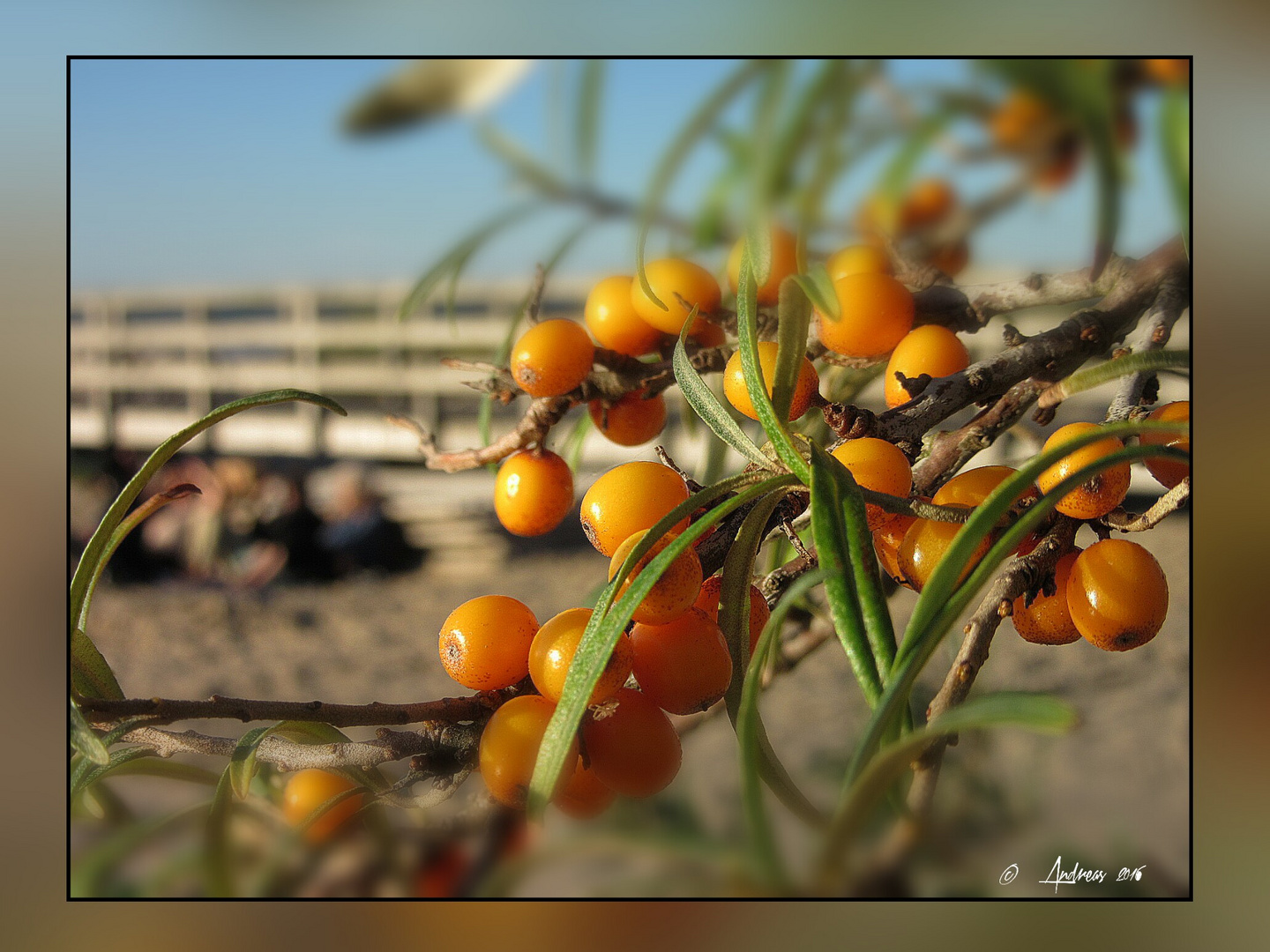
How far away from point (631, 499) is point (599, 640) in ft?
0.26

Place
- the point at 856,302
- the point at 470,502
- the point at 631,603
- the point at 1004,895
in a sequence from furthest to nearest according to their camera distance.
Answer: the point at 470,502, the point at 1004,895, the point at 856,302, the point at 631,603

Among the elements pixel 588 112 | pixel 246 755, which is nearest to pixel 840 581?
pixel 246 755

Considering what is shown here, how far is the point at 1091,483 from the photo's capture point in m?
0.40

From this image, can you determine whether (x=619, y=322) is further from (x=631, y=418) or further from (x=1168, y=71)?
(x=1168, y=71)

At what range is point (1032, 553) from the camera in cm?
41

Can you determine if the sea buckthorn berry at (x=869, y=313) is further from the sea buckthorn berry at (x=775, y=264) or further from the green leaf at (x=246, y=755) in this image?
the green leaf at (x=246, y=755)

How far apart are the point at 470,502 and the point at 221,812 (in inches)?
42.9

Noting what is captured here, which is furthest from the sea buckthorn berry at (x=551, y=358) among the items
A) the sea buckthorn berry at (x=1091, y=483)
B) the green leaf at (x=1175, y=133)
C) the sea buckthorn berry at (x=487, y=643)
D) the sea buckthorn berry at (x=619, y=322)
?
the green leaf at (x=1175, y=133)

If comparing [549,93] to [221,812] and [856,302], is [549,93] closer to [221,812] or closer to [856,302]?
[856,302]

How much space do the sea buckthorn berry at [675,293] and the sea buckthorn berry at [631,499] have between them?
0.35 ft

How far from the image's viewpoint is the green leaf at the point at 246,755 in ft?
1.42

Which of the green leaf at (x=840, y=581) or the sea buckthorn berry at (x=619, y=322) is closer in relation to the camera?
the green leaf at (x=840, y=581)
